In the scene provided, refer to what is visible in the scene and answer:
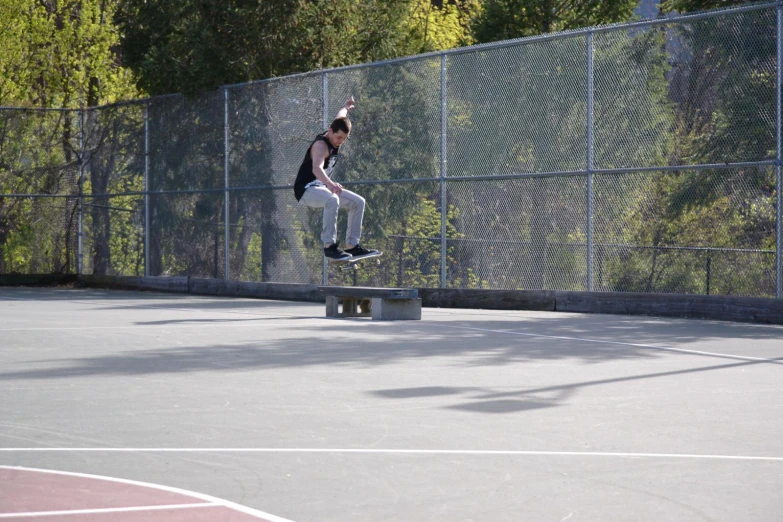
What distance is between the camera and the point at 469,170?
20359 millimetres

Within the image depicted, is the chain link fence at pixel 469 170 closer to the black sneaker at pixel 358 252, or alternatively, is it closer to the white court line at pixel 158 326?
the black sneaker at pixel 358 252

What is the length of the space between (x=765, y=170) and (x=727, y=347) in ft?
14.1

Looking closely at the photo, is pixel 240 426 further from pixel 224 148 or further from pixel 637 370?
pixel 224 148

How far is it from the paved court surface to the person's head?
234 cm

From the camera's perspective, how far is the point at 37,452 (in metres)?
6.51

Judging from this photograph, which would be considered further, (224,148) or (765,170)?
(224,148)

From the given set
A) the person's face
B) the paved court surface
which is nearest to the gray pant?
the person's face

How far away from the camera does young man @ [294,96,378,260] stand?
14.4 m

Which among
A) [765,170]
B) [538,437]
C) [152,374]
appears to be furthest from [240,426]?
[765,170]

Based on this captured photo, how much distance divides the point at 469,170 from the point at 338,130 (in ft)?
21.4

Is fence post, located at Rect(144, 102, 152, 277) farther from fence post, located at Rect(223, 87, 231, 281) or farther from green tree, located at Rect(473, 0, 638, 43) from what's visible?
green tree, located at Rect(473, 0, 638, 43)

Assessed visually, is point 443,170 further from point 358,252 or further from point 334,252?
point 334,252

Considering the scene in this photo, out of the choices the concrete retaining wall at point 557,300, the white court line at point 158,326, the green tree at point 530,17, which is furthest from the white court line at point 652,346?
the green tree at point 530,17

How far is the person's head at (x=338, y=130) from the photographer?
14039mm
